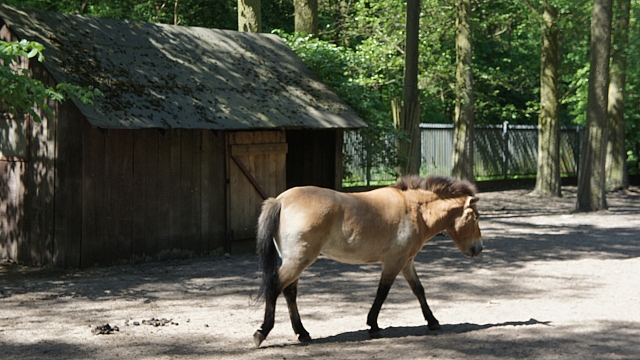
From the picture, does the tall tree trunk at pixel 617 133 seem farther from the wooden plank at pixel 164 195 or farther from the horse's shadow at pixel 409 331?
the horse's shadow at pixel 409 331

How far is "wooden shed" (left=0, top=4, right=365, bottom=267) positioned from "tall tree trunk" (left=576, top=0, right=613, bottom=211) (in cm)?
795

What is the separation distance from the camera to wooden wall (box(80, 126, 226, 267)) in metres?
12.4

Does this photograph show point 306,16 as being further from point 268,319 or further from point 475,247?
point 268,319

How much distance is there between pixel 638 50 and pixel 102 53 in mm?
17236

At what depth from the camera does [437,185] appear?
859 cm

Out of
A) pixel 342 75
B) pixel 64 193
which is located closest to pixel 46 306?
pixel 64 193

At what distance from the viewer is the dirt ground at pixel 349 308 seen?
287 inches

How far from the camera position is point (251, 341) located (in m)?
7.63

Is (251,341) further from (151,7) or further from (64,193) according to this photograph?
(151,7)

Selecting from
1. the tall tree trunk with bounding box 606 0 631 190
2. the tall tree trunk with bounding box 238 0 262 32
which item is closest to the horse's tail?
the tall tree trunk with bounding box 238 0 262 32

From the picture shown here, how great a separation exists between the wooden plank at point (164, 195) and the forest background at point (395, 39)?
4491 mm

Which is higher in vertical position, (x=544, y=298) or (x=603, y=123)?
(x=603, y=123)

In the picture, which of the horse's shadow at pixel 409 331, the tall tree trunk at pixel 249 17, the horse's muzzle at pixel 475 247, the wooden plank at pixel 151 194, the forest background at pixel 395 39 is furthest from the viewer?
the tall tree trunk at pixel 249 17

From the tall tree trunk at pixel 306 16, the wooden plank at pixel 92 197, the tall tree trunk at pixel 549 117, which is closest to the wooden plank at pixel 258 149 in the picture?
the wooden plank at pixel 92 197
